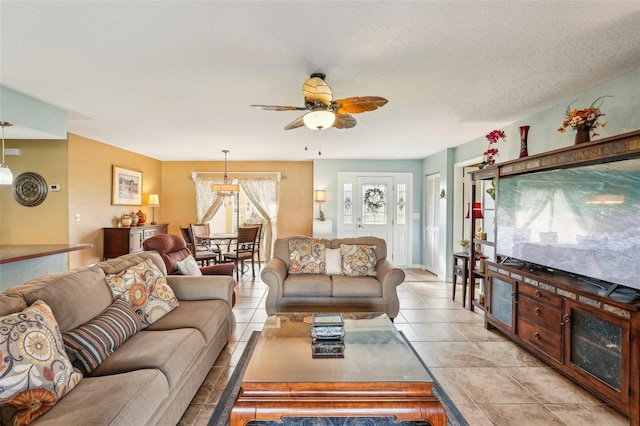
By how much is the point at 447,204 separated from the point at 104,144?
626cm

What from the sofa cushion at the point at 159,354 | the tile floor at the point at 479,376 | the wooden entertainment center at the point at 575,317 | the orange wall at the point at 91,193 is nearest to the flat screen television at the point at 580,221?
the wooden entertainment center at the point at 575,317

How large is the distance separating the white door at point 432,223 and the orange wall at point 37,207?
6330mm

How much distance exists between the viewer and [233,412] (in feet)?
5.21

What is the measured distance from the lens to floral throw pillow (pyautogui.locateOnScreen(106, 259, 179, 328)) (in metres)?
2.25

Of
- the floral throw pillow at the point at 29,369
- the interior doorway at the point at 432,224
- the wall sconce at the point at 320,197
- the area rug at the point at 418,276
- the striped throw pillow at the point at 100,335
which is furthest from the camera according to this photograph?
the wall sconce at the point at 320,197

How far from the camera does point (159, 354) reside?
1771 millimetres

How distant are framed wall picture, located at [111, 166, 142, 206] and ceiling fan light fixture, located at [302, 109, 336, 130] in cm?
491

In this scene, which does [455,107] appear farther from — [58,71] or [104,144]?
[104,144]

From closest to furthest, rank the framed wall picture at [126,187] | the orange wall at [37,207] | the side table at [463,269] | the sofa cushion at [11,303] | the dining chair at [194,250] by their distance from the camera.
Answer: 1. the sofa cushion at [11,303]
2. the side table at [463,269]
3. the orange wall at [37,207]
4. the dining chair at [194,250]
5. the framed wall picture at [126,187]

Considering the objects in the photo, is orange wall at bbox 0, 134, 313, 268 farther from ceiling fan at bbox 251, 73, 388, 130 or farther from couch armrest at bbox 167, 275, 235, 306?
ceiling fan at bbox 251, 73, 388, 130

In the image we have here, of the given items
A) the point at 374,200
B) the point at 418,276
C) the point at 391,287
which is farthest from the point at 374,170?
the point at 391,287

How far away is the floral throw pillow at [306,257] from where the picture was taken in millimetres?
3968

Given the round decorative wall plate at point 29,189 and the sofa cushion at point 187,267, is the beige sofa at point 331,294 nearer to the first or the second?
the sofa cushion at point 187,267

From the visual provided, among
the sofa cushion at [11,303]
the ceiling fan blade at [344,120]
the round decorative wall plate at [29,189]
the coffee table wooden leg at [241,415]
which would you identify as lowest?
the coffee table wooden leg at [241,415]
